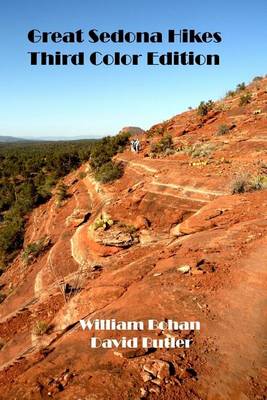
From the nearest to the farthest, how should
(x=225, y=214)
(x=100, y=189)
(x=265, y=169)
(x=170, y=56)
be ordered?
(x=225, y=214) < (x=170, y=56) < (x=265, y=169) < (x=100, y=189)

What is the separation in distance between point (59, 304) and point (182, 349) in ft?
21.3

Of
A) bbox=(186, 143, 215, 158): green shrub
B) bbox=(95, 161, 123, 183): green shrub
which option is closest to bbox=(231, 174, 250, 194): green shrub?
bbox=(186, 143, 215, 158): green shrub

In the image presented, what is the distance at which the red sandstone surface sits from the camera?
207 inches

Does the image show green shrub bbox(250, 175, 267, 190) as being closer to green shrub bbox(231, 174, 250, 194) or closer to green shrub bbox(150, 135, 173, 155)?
green shrub bbox(231, 174, 250, 194)

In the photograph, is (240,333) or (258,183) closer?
(240,333)

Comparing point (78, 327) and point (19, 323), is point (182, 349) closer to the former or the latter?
point (78, 327)

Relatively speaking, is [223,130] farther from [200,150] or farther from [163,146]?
[200,150]

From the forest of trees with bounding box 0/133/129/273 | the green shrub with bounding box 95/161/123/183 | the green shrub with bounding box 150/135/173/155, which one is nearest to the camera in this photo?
the green shrub with bounding box 95/161/123/183

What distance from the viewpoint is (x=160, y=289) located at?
798 centimetres

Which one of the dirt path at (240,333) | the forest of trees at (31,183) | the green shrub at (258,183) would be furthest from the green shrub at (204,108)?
the dirt path at (240,333)

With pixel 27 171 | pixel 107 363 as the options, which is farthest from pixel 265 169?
pixel 27 171

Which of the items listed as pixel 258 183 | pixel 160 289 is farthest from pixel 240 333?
pixel 258 183

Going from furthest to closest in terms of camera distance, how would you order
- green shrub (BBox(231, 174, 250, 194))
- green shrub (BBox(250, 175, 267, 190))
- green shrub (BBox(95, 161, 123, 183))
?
green shrub (BBox(95, 161, 123, 183)) < green shrub (BBox(231, 174, 250, 194)) < green shrub (BBox(250, 175, 267, 190))

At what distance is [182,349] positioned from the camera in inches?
231
